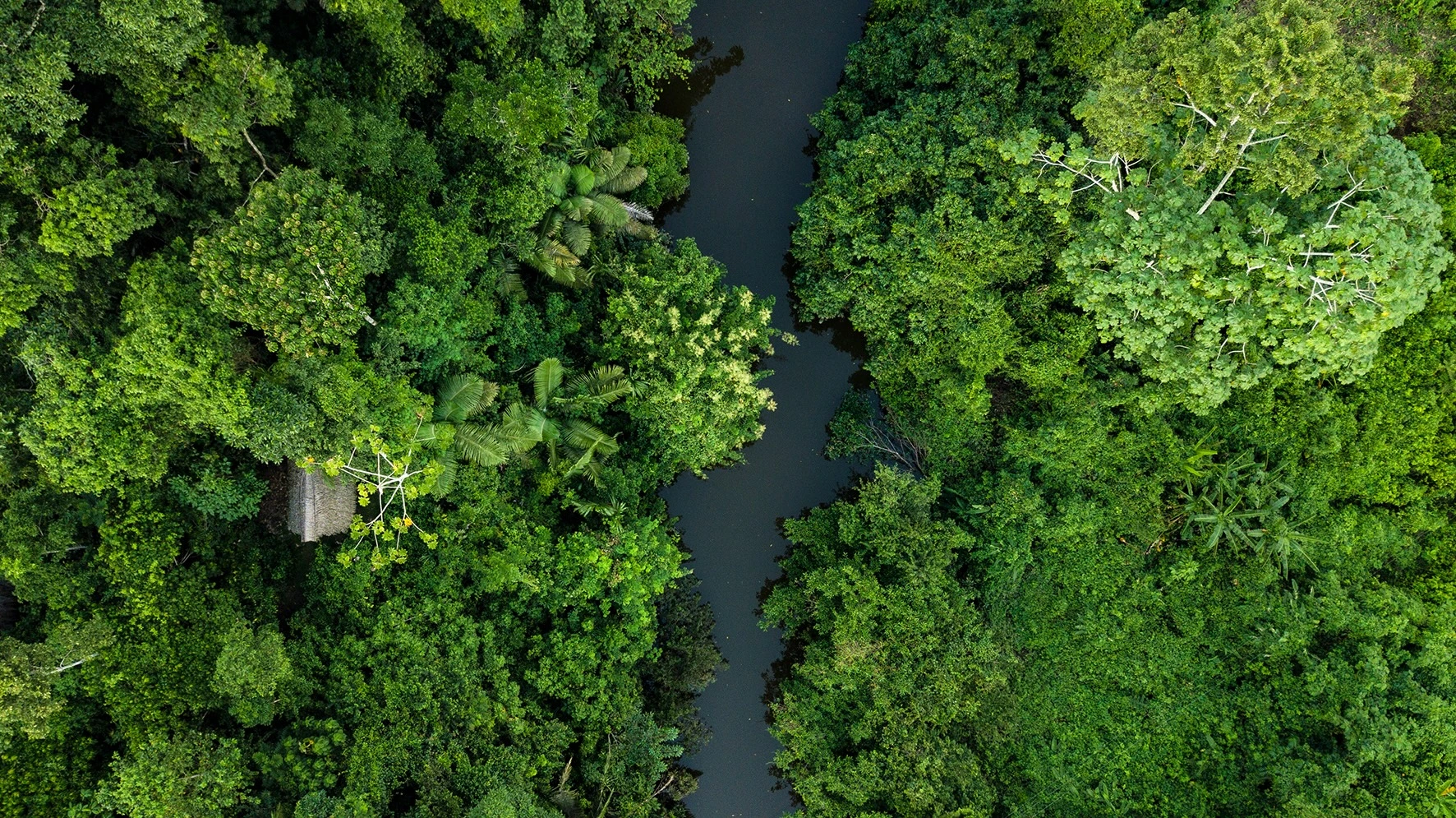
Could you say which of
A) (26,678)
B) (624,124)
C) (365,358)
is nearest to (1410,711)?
(624,124)

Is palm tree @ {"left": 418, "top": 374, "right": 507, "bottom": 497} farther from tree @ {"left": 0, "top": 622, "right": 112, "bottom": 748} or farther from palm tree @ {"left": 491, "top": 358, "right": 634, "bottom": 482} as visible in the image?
tree @ {"left": 0, "top": 622, "right": 112, "bottom": 748}

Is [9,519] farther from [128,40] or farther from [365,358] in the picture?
[128,40]

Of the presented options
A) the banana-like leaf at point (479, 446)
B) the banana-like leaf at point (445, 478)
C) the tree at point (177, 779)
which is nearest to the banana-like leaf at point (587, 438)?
the banana-like leaf at point (479, 446)

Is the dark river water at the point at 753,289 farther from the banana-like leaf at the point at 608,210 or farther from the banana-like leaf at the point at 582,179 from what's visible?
the banana-like leaf at the point at 582,179

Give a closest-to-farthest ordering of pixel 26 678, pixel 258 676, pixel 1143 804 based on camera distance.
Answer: pixel 26 678
pixel 258 676
pixel 1143 804

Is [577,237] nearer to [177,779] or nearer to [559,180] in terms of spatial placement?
[559,180]

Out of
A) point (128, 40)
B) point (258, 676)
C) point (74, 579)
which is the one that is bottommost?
point (258, 676)

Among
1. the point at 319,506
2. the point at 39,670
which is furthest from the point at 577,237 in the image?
the point at 39,670

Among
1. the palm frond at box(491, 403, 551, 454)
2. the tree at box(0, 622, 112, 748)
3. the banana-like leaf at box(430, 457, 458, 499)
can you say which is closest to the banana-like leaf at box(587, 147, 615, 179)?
the palm frond at box(491, 403, 551, 454)
